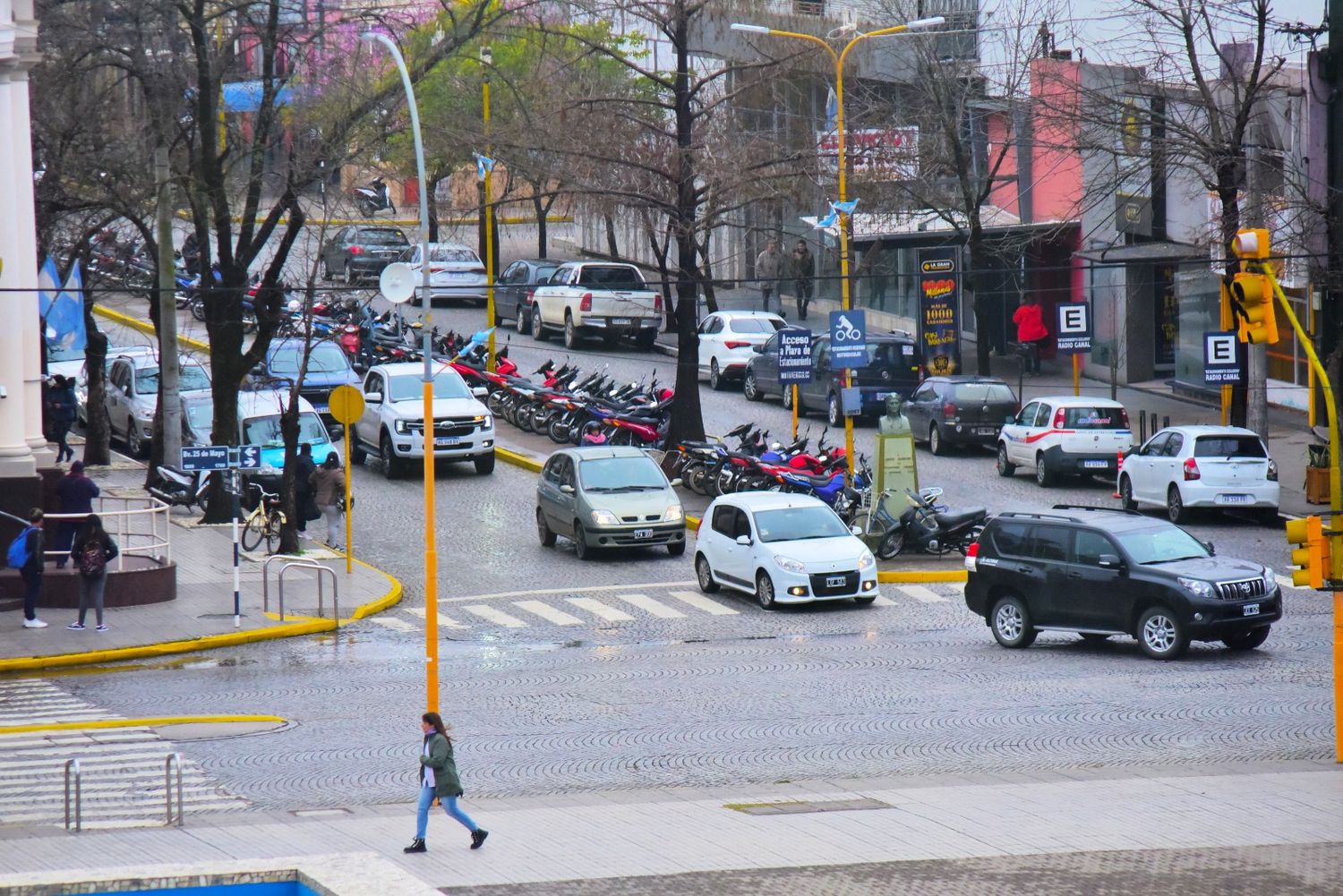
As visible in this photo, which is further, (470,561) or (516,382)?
(516,382)

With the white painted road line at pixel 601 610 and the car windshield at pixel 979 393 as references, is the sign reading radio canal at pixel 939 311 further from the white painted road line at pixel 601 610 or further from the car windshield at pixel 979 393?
the white painted road line at pixel 601 610

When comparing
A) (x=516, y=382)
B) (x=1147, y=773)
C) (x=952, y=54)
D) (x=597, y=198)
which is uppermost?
(x=952, y=54)

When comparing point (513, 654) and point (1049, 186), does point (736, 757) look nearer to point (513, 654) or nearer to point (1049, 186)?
point (513, 654)

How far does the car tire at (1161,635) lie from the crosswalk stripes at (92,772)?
11.0 m

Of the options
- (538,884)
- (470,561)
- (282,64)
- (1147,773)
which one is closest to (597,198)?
(282,64)

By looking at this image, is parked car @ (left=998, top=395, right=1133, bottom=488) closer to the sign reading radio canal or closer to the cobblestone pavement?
the sign reading radio canal

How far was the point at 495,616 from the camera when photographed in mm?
25766

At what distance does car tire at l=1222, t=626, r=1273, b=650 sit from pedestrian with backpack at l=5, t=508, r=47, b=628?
1466 centimetres

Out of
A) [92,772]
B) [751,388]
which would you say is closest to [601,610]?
[92,772]

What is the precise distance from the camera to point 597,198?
124ft

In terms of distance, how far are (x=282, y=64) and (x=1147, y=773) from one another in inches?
839

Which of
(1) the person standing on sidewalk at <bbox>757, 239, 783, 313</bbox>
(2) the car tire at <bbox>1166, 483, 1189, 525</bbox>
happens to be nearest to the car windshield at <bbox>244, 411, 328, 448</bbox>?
(2) the car tire at <bbox>1166, 483, 1189, 525</bbox>

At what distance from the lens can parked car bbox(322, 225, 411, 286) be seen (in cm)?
5181

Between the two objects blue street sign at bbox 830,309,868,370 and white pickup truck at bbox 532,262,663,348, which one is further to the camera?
white pickup truck at bbox 532,262,663,348
